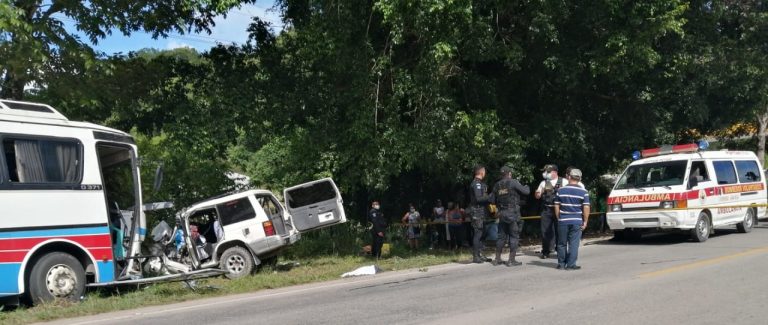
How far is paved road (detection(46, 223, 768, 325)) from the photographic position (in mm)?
7422

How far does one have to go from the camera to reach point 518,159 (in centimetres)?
1569

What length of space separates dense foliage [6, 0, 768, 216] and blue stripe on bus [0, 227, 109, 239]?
385 centimetres

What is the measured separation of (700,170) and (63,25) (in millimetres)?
14242

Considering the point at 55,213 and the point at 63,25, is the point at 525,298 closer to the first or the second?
the point at 55,213

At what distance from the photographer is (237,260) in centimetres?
1320

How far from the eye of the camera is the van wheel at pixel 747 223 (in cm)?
1664

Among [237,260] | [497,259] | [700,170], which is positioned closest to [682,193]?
[700,170]

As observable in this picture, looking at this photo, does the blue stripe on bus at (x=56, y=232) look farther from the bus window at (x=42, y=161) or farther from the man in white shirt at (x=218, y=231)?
the man in white shirt at (x=218, y=231)

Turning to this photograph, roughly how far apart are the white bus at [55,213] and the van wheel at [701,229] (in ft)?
37.6

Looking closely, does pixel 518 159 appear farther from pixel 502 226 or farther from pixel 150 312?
pixel 150 312

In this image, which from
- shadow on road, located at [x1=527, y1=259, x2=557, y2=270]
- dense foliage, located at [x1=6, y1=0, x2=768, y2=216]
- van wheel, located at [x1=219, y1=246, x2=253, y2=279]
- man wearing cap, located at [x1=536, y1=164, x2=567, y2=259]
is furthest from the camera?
dense foliage, located at [x1=6, y1=0, x2=768, y2=216]

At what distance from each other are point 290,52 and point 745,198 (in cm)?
1189

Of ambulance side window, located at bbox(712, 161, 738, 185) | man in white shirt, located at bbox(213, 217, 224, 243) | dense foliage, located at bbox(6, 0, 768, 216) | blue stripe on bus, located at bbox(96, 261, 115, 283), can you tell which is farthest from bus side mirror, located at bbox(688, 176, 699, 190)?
blue stripe on bus, located at bbox(96, 261, 115, 283)

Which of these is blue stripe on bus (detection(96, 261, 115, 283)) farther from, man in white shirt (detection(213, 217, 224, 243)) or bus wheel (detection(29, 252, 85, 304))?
man in white shirt (detection(213, 217, 224, 243))
